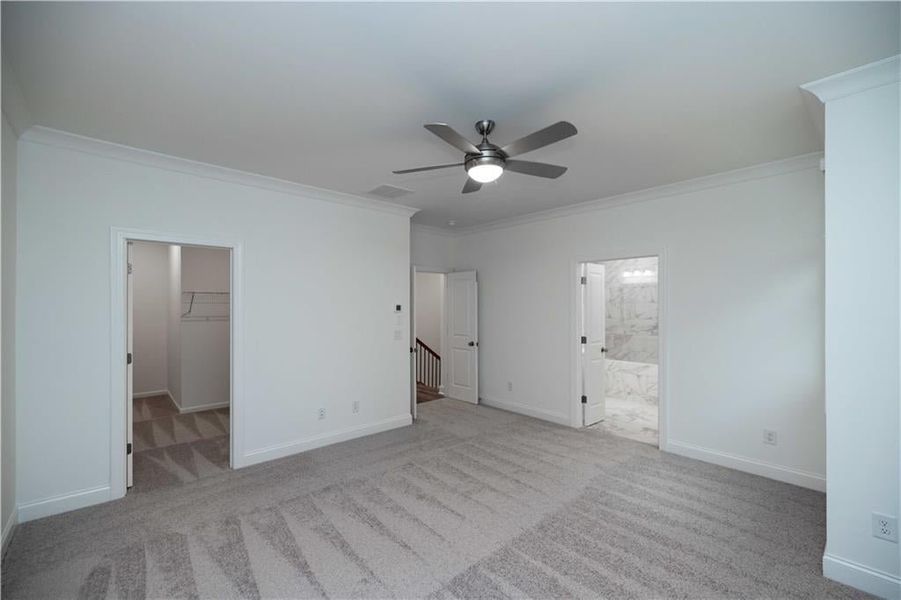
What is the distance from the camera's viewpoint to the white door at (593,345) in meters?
5.21

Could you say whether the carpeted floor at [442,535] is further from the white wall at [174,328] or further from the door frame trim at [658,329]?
A: the white wall at [174,328]

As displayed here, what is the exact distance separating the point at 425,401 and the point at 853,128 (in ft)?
18.5

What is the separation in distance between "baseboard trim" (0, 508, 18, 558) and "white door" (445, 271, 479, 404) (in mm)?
4861

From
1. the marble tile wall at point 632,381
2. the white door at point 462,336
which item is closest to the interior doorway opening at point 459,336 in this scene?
the white door at point 462,336

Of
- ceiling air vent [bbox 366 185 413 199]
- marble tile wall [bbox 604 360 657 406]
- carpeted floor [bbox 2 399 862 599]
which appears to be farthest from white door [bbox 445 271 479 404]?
marble tile wall [bbox 604 360 657 406]

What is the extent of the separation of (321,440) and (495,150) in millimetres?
3522

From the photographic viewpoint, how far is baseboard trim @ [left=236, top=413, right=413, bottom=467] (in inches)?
156

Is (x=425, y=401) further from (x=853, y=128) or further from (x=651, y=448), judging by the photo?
(x=853, y=128)

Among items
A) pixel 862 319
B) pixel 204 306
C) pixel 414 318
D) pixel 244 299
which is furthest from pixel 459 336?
pixel 862 319

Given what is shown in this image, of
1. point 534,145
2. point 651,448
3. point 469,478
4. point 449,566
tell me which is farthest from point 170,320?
point 651,448

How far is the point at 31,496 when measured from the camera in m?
2.91

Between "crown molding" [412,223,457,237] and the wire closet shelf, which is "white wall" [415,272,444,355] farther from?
the wire closet shelf

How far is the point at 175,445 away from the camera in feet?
14.6

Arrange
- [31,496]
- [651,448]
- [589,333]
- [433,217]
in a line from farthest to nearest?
1. [433,217]
2. [589,333]
3. [651,448]
4. [31,496]
